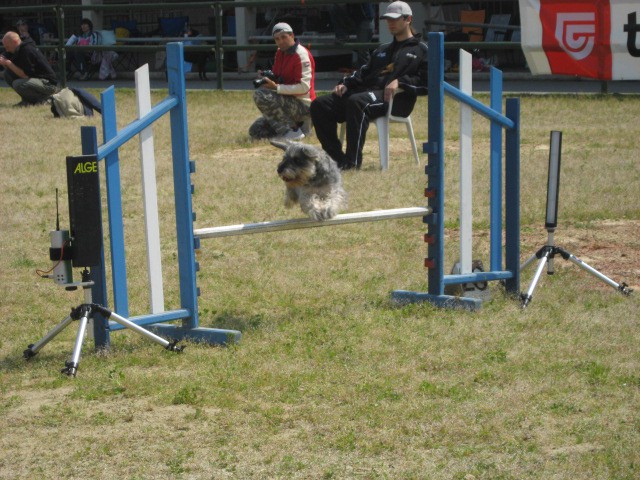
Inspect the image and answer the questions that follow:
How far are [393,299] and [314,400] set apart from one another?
71.1 inches

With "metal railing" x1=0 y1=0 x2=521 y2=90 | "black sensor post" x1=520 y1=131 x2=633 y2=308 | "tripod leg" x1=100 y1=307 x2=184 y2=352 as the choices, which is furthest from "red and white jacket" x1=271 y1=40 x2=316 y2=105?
"tripod leg" x1=100 y1=307 x2=184 y2=352

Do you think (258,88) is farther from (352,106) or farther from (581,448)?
(581,448)

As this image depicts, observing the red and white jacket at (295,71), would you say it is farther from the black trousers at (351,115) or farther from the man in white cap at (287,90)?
the black trousers at (351,115)

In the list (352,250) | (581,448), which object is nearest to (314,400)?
(581,448)

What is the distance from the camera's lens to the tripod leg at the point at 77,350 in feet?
17.3

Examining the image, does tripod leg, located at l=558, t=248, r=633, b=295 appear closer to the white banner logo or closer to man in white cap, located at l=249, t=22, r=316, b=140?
the white banner logo

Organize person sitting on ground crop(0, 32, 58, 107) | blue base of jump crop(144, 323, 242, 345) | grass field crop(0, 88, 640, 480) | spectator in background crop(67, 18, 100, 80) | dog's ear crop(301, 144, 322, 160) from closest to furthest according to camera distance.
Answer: grass field crop(0, 88, 640, 480)
blue base of jump crop(144, 323, 242, 345)
dog's ear crop(301, 144, 322, 160)
person sitting on ground crop(0, 32, 58, 107)
spectator in background crop(67, 18, 100, 80)

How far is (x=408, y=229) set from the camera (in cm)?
860

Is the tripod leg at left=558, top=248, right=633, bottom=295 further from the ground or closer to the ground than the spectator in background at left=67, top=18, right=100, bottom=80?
closer to the ground

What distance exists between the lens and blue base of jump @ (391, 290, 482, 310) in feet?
21.0

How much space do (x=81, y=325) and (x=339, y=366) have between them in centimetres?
134

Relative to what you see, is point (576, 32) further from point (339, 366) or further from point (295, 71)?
point (339, 366)

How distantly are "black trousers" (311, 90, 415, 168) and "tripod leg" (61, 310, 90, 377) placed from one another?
5.96 m

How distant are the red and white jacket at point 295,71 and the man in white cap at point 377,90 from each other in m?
1.02
